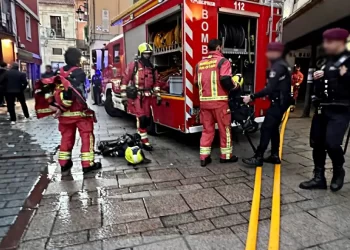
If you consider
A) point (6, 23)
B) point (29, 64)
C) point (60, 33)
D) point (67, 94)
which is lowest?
point (67, 94)

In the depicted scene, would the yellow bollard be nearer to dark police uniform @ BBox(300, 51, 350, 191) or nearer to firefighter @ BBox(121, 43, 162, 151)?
dark police uniform @ BBox(300, 51, 350, 191)

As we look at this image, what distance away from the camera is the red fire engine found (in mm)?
4512

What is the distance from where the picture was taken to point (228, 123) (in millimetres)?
4336

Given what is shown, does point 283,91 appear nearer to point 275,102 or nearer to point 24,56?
point 275,102

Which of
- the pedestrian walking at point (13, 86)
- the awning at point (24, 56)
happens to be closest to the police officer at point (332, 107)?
the pedestrian walking at point (13, 86)

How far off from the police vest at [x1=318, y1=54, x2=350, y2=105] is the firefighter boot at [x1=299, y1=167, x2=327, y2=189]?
858mm

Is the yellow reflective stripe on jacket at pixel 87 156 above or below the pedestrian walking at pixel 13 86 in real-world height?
below

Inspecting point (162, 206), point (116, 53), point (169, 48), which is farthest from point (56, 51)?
point (162, 206)

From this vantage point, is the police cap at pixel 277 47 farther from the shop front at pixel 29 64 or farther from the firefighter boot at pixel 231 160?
the shop front at pixel 29 64

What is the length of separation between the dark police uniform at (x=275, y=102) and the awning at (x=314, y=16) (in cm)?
285

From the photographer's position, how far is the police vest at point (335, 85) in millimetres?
3029

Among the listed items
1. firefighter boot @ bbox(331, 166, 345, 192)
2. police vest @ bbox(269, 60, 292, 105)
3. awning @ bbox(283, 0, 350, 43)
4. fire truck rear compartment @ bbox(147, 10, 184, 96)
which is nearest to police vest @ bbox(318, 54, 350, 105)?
police vest @ bbox(269, 60, 292, 105)

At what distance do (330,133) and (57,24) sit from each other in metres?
36.7

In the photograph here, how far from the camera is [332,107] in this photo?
3207 mm
